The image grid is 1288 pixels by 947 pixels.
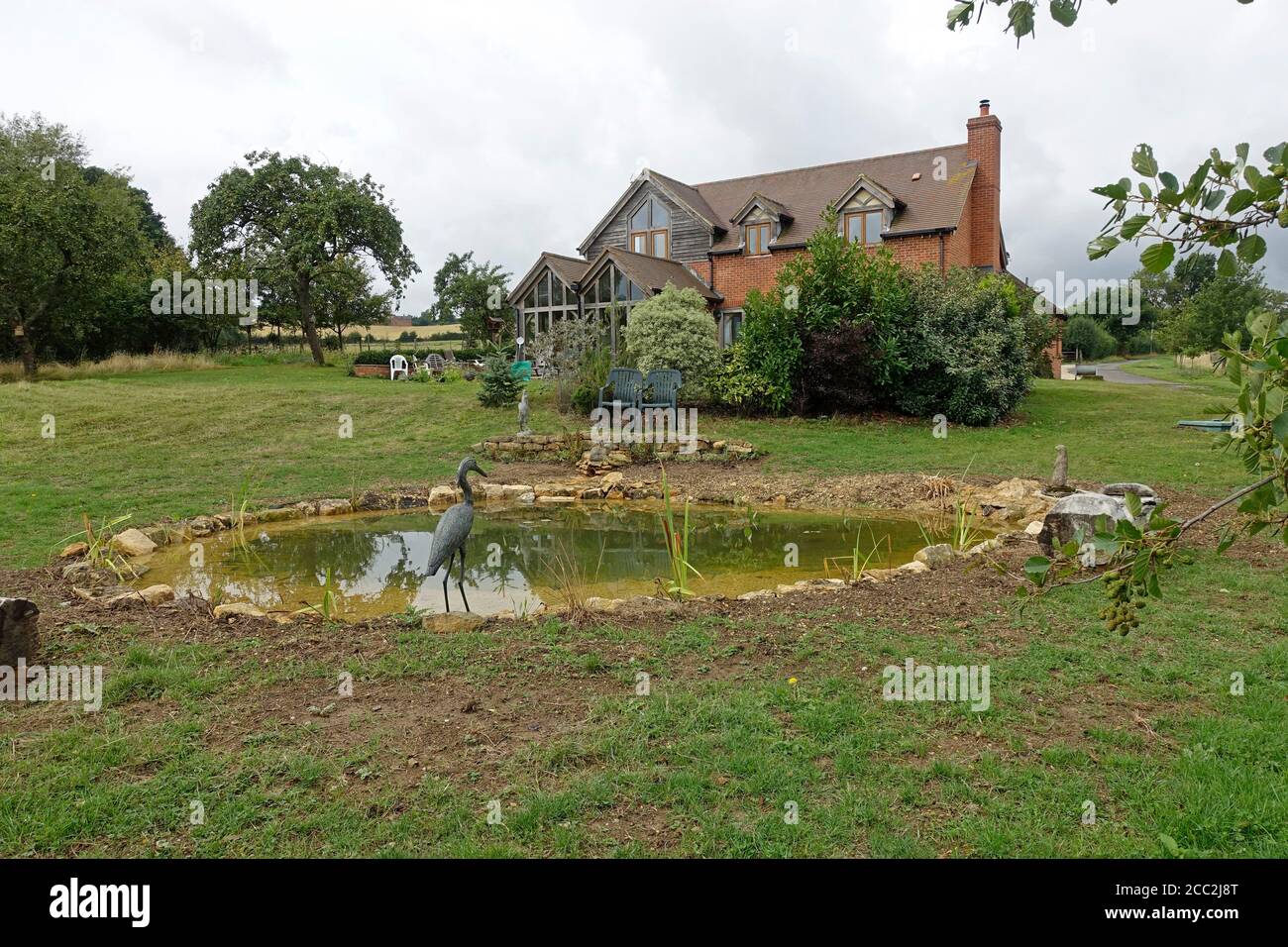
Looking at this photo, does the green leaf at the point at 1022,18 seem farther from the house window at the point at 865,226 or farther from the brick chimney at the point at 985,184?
the brick chimney at the point at 985,184

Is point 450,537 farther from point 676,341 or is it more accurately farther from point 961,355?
point 961,355

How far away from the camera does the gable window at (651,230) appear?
26.6 meters

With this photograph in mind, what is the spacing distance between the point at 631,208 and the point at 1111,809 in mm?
26386

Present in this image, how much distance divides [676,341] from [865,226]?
953 centimetres

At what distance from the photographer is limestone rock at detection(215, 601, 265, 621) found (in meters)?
5.32

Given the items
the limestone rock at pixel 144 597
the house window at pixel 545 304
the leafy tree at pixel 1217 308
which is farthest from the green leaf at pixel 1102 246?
the leafy tree at pixel 1217 308

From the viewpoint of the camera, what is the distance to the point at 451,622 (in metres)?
5.22

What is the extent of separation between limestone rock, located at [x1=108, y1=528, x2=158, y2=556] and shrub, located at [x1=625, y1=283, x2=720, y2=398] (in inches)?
430

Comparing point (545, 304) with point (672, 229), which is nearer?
point (545, 304)

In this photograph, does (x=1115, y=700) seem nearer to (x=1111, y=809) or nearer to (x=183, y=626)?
(x=1111, y=809)

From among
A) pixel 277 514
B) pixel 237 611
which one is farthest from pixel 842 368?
pixel 237 611

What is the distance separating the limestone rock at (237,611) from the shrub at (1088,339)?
49.6m

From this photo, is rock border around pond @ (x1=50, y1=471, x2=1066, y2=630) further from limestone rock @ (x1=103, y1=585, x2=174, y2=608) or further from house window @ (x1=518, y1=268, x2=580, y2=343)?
house window @ (x1=518, y1=268, x2=580, y2=343)

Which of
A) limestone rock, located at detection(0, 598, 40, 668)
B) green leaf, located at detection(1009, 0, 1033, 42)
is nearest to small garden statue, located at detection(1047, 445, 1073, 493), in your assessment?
green leaf, located at detection(1009, 0, 1033, 42)
